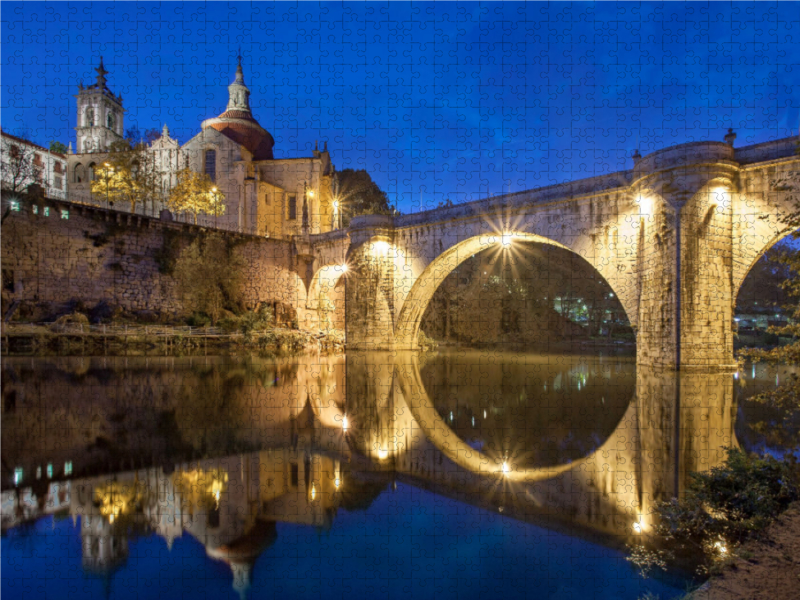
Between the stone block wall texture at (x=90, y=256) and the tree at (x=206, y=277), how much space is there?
75 centimetres

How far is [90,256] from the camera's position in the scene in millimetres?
27625

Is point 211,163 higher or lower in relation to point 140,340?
higher

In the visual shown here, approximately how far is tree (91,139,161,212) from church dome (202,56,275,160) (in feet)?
30.2

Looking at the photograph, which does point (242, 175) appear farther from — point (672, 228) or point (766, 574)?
point (766, 574)

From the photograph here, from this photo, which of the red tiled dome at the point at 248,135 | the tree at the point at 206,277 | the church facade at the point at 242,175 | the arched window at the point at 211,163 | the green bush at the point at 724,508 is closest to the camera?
the green bush at the point at 724,508

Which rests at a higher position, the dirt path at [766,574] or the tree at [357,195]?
the tree at [357,195]

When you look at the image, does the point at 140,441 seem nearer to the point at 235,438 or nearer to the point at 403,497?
the point at 235,438

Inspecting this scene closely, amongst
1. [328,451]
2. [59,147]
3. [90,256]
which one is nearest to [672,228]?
[328,451]

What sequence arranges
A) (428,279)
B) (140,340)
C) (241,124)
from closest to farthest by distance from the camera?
(140,340) < (428,279) < (241,124)

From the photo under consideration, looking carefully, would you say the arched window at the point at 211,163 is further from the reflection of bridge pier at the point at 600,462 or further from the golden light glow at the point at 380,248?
the reflection of bridge pier at the point at 600,462

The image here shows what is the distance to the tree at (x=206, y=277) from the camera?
3092cm

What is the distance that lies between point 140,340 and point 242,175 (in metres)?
23.9

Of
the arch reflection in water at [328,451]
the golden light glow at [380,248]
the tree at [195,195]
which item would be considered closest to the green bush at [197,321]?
the golden light glow at [380,248]

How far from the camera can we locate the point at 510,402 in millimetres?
11188
